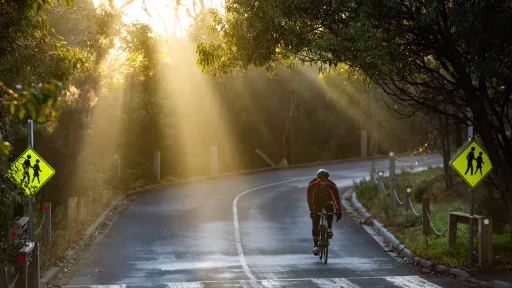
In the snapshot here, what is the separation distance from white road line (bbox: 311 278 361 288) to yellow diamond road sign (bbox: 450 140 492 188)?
10.6 feet

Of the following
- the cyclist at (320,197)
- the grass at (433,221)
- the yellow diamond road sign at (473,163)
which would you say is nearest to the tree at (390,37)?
the yellow diamond road sign at (473,163)

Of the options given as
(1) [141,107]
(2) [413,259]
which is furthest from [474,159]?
(1) [141,107]

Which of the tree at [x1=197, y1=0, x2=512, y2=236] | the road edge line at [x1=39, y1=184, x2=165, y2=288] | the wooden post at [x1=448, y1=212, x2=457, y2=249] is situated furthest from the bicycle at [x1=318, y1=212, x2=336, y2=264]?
the road edge line at [x1=39, y1=184, x2=165, y2=288]

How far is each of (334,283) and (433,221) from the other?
824 cm

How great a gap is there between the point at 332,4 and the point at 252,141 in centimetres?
3475

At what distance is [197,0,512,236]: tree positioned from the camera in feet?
42.9

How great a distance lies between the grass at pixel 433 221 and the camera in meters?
16.8

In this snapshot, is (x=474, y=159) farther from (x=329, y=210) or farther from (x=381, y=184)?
(x=381, y=184)

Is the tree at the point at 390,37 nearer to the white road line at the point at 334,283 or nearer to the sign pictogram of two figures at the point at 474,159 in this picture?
the sign pictogram of two figures at the point at 474,159

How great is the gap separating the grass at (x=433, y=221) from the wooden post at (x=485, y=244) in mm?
326

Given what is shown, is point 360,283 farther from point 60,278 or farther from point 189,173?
point 189,173

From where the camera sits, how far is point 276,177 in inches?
1645

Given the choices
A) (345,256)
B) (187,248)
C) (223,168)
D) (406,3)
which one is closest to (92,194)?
(187,248)

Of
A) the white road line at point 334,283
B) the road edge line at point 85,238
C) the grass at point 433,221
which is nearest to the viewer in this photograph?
the white road line at point 334,283
